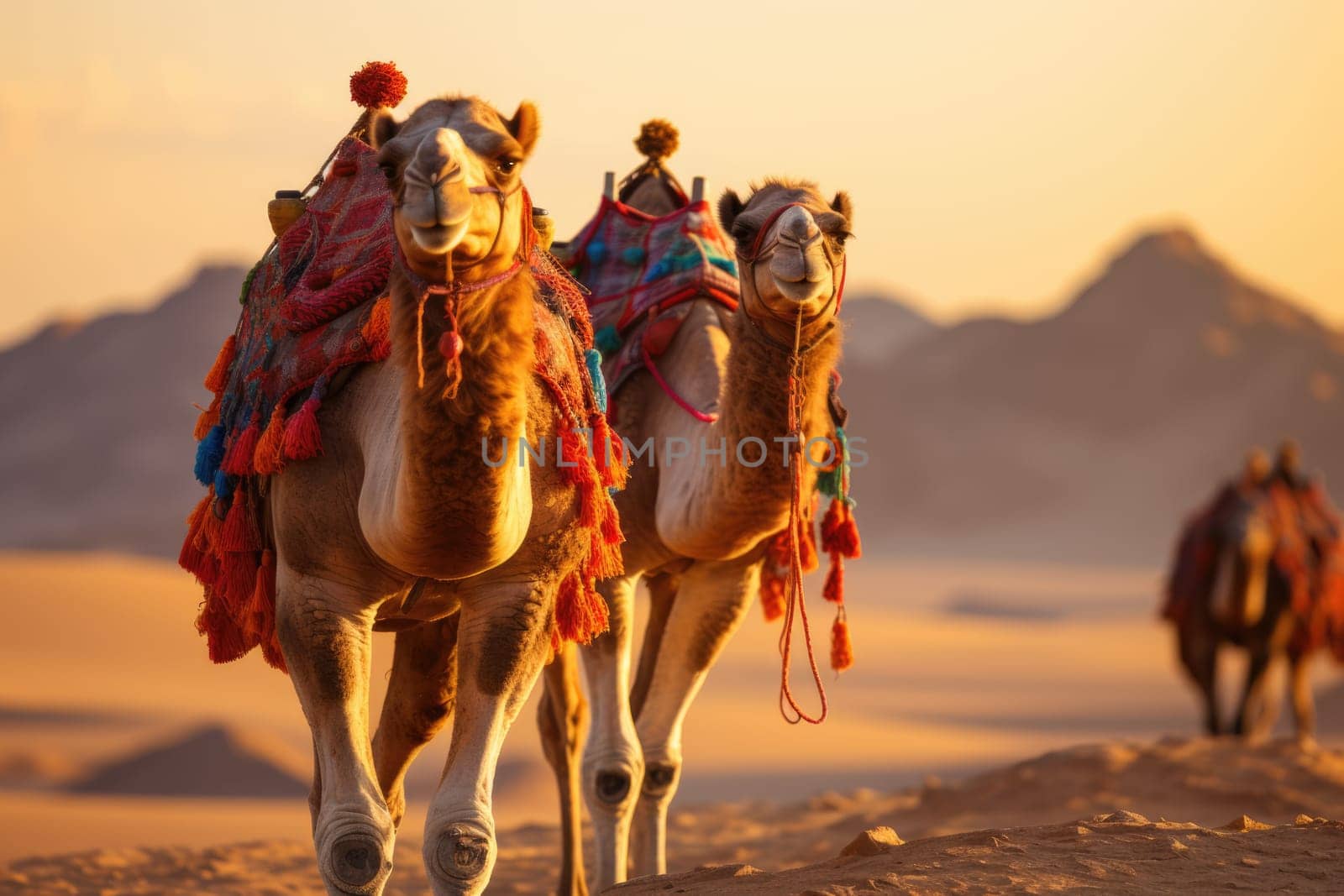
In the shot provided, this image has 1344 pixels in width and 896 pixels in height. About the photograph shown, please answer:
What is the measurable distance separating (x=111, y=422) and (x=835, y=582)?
2179 inches

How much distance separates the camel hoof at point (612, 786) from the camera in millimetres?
6676

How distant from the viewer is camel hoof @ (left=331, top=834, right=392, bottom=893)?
4.87m

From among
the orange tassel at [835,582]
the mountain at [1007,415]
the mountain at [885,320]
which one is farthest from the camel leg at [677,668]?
the mountain at [885,320]

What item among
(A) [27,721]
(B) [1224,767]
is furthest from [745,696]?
(B) [1224,767]

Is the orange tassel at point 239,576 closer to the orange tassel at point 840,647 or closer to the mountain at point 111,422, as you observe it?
the orange tassel at point 840,647

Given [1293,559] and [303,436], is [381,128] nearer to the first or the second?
[303,436]

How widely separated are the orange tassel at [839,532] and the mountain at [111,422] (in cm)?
3817

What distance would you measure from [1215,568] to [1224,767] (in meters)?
4.83

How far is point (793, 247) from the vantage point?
18.8 ft

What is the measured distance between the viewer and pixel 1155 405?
72.7 m

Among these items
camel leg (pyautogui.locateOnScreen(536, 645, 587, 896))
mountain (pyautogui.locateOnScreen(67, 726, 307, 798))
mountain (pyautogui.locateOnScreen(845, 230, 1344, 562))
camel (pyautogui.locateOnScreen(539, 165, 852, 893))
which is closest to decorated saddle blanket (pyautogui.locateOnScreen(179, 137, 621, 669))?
camel (pyautogui.locateOnScreen(539, 165, 852, 893))

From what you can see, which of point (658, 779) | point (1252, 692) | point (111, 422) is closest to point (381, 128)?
point (658, 779)

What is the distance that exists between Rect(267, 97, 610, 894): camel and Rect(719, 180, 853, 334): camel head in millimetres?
991

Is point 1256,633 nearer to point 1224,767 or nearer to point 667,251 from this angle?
point 1224,767
